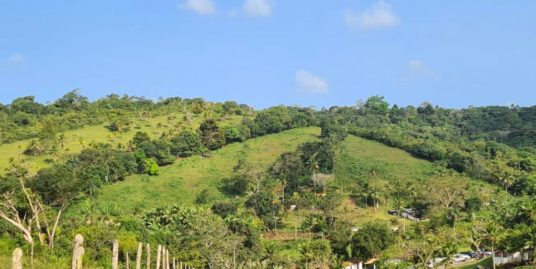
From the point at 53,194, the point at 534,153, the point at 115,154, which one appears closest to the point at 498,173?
the point at 534,153

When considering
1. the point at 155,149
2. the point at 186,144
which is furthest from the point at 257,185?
the point at 155,149

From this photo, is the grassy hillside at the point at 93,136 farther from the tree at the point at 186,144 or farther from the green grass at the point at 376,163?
the green grass at the point at 376,163

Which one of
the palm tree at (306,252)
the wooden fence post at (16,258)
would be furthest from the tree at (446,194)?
the wooden fence post at (16,258)

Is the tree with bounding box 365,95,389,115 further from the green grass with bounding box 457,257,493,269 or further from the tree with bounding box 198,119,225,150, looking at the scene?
the green grass with bounding box 457,257,493,269

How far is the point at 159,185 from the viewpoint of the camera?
8069 cm

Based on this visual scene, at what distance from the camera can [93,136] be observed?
9275cm

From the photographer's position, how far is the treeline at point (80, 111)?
307 feet

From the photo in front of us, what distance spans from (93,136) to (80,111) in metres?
18.3

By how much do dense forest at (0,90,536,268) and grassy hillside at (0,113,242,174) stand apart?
0.46m

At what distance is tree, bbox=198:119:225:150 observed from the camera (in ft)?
309

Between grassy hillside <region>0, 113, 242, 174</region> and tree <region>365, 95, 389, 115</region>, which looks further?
tree <region>365, 95, 389, 115</region>

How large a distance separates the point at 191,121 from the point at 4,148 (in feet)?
101

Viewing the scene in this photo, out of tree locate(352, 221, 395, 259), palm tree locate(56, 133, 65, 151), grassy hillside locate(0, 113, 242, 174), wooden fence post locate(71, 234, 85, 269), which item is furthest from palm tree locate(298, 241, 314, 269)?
palm tree locate(56, 133, 65, 151)

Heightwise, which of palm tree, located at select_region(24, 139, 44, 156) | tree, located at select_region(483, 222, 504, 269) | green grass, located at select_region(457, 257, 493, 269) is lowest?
green grass, located at select_region(457, 257, 493, 269)
